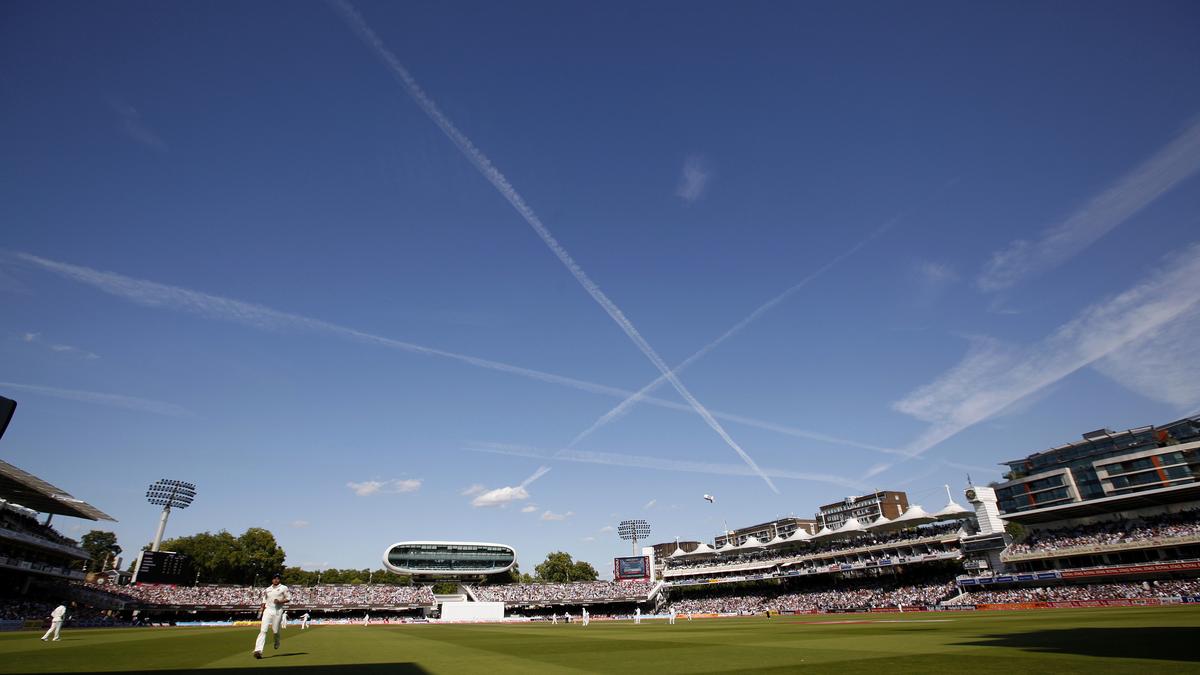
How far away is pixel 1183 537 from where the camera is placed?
157 feet

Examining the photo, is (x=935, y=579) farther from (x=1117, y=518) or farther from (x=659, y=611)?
(x=659, y=611)

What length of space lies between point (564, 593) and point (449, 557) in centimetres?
2324

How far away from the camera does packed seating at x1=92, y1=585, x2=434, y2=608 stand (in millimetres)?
69438

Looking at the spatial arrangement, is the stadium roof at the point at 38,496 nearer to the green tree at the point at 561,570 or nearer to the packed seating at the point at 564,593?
the packed seating at the point at 564,593

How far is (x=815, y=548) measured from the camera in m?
88.9

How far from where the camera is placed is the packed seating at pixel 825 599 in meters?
62.2

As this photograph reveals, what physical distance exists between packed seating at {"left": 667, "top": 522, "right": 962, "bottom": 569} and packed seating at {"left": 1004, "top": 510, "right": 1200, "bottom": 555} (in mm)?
8203

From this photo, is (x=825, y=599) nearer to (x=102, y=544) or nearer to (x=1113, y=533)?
(x=1113, y=533)

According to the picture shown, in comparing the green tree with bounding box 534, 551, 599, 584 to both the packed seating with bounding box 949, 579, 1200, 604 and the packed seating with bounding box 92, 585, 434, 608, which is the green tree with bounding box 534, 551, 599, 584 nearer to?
the packed seating with bounding box 92, 585, 434, 608

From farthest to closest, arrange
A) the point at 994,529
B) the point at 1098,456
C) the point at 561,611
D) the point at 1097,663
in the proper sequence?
the point at 561,611
the point at 994,529
the point at 1098,456
the point at 1097,663

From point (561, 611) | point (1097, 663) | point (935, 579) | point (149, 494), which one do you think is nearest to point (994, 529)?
point (935, 579)

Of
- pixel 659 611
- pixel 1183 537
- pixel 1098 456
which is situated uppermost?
pixel 1098 456

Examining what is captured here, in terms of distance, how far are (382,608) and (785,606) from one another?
A: 200 feet

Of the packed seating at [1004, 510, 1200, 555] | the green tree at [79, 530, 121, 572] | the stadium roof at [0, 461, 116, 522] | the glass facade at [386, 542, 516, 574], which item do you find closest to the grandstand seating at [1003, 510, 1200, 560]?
the packed seating at [1004, 510, 1200, 555]
